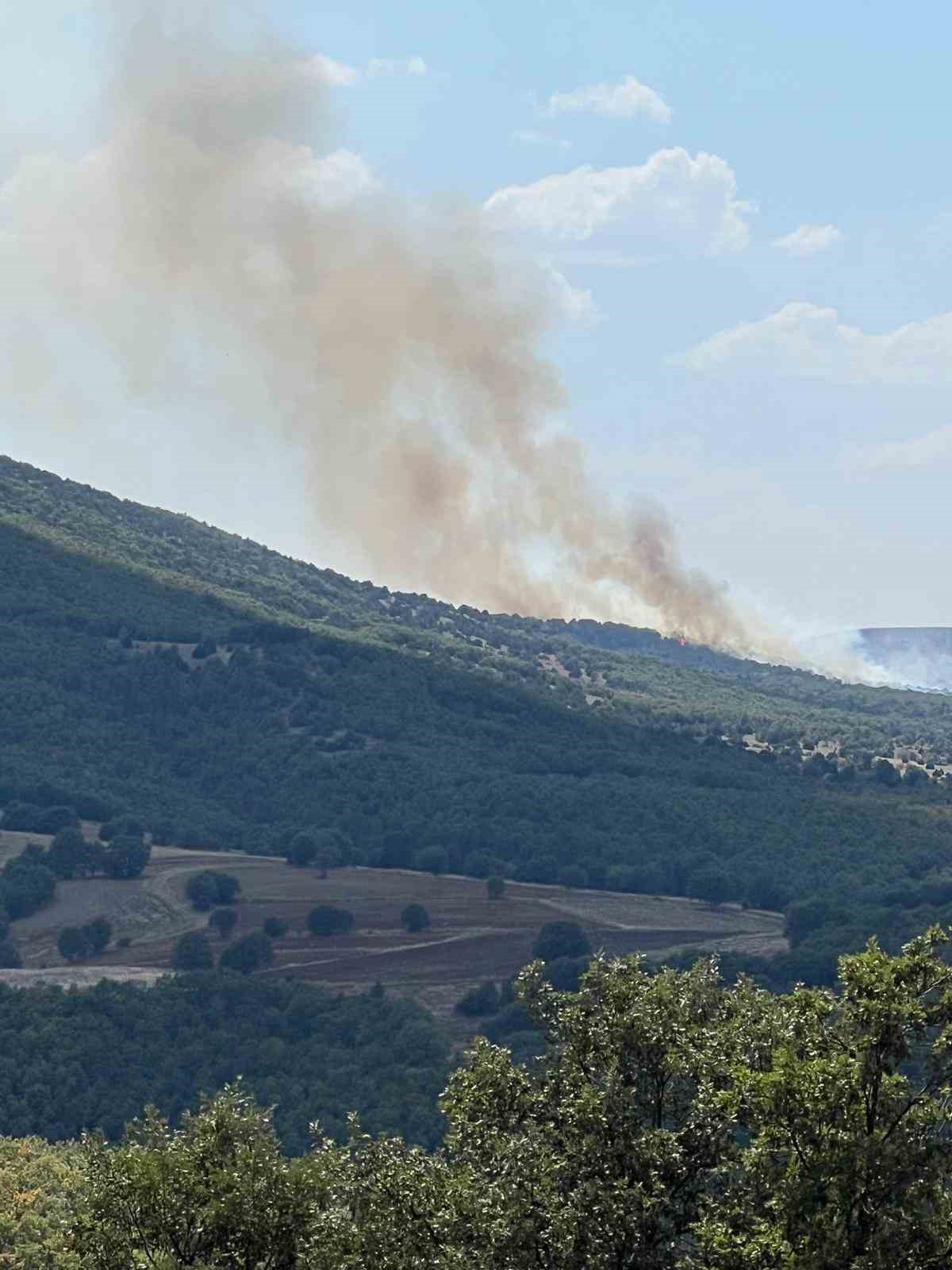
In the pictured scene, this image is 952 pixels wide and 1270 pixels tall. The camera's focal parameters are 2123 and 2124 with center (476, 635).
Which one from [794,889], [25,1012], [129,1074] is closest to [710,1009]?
[129,1074]

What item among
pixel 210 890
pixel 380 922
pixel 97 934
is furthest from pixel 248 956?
pixel 380 922

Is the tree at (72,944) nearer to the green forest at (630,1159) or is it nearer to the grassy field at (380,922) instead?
the grassy field at (380,922)

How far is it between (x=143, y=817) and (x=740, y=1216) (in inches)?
6467

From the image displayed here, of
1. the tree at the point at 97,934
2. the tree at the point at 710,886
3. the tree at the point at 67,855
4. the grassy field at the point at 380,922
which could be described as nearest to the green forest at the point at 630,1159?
the grassy field at the point at 380,922

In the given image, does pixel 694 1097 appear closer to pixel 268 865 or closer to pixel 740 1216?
pixel 740 1216

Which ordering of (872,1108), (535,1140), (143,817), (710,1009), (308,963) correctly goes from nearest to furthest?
(872,1108)
(535,1140)
(710,1009)
(308,963)
(143,817)

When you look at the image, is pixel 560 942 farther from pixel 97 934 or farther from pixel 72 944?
pixel 72 944

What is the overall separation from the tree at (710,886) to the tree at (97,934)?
51.0 metres

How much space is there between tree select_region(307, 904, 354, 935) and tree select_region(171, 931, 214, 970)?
31.7 ft

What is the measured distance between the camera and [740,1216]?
34.8m

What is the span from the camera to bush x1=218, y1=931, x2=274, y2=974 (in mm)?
163750

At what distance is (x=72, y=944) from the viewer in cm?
16612

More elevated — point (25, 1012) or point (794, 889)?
point (794, 889)

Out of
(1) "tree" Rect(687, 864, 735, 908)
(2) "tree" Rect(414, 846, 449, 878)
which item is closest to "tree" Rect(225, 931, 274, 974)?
(2) "tree" Rect(414, 846, 449, 878)
